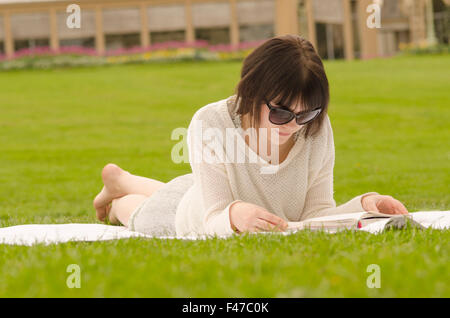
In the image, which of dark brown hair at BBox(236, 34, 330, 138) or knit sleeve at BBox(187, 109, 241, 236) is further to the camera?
knit sleeve at BBox(187, 109, 241, 236)

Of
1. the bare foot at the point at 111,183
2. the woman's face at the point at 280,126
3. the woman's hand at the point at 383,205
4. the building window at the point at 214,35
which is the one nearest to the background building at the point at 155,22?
the building window at the point at 214,35

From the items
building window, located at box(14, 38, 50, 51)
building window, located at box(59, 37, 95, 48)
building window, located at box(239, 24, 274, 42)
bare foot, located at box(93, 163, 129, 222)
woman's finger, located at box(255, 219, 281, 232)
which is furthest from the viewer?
building window, located at box(59, 37, 95, 48)

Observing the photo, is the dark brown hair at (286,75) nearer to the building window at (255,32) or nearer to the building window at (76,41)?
the building window at (255,32)

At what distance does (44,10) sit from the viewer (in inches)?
1519

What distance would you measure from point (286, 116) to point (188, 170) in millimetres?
8156

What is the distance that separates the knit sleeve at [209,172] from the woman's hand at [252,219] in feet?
0.57

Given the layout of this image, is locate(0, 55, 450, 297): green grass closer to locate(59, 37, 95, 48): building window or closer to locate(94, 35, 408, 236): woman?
locate(94, 35, 408, 236): woman

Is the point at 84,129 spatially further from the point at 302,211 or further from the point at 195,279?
the point at 195,279

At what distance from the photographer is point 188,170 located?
1186 centimetres

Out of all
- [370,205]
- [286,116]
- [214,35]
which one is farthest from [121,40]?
[286,116]

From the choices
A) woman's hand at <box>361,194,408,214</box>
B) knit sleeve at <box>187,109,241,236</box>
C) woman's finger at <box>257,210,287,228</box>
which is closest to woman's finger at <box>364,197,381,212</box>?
woman's hand at <box>361,194,408,214</box>

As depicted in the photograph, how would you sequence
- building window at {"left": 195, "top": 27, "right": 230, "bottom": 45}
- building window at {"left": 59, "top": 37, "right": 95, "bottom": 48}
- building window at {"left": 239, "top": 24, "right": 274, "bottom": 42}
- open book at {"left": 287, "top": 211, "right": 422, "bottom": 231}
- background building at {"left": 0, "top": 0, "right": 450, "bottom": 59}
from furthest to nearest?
building window at {"left": 195, "top": 27, "right": 230, "bottom": 45}
building window at {"left": 59, "top": 37, "right": 95, "bottom": 48}
building window at {"left": 239, "top": 24, "right": 274, "bottom": 42}
background building at {"left": 0, "top": 0, "right": 450, "bottom": 59}
open book at {"left": 287, "top": 211, "right": 422, "bottom": 231}

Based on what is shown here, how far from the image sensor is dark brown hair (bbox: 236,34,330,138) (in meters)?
3.73

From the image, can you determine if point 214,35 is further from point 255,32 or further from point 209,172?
point 209,172
